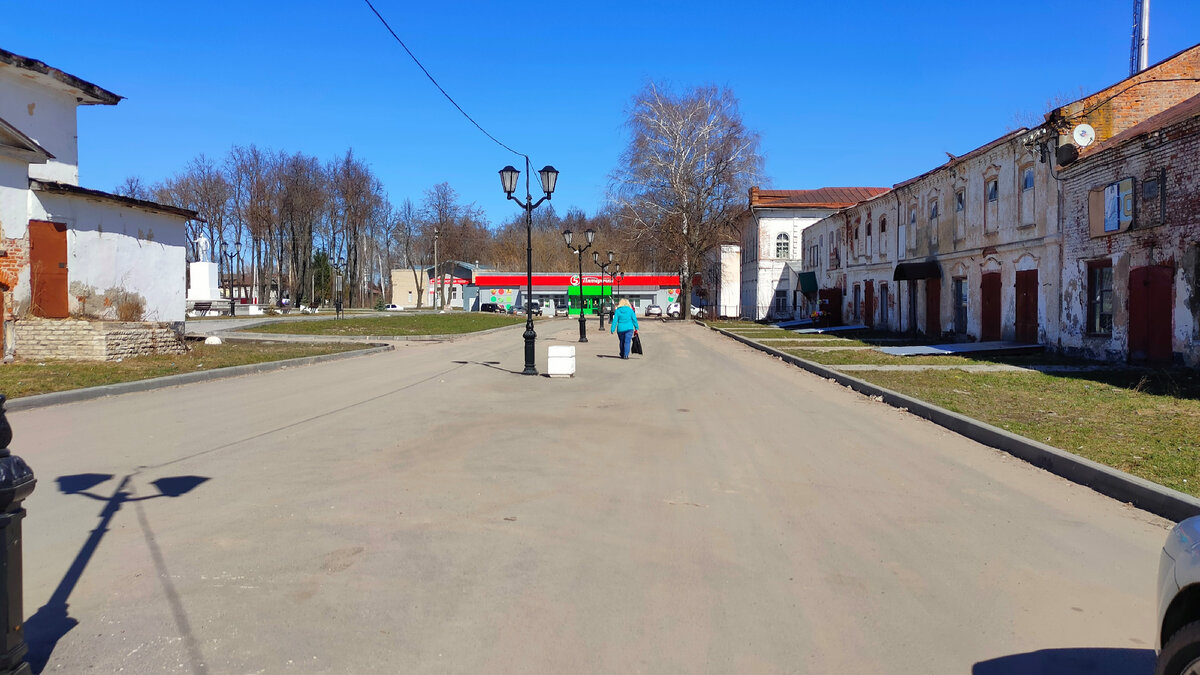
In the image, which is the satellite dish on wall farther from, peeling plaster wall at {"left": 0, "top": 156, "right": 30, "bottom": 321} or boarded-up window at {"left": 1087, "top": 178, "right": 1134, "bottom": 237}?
peeling plaster wall at {"left": 0, "top": 156, "right": 30, "bottom": 321}

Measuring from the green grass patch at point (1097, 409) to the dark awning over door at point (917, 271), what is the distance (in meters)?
13.5

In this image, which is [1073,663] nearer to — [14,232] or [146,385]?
[146,385]

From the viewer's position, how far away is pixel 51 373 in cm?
1521

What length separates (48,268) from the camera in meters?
19.1

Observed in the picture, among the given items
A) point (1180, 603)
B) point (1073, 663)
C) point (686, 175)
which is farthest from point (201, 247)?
point (1180, 603)

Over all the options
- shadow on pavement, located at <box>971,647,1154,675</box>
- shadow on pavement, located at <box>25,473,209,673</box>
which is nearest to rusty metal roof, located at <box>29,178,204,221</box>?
shadow on pavement, located at <box>25,473,209,673</box>

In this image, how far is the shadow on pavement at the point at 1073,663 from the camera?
3.68m

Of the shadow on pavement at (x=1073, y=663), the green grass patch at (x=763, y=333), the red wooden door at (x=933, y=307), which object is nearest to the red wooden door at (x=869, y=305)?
the green grass patch at (x=763, y=333)

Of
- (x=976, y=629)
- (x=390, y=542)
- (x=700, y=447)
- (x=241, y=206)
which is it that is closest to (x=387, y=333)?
(x=700, y=447)

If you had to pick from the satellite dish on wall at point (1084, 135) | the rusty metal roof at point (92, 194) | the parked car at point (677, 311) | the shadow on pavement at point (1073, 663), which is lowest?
the shadow on pavement at point (1073, 663)

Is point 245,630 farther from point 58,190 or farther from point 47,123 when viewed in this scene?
point 47,123

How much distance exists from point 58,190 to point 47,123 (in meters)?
5.29

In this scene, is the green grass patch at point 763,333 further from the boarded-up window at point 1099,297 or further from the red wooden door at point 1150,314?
the red wooden door at point 1150,314

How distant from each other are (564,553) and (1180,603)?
3332 mm
